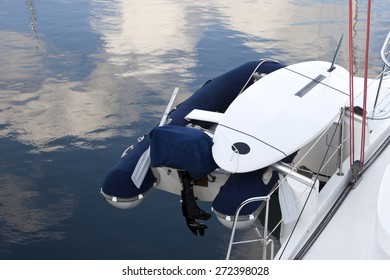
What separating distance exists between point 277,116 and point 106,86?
588 cm

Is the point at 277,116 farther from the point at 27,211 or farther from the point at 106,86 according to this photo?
the point at 106,86

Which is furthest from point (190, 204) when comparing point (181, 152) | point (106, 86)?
point (106, 86)

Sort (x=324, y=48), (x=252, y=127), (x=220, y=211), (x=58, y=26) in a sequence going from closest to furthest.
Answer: (x=220, y=211)
(x=252, y=127)
(x=324, y=48)
(x=58, y=26)

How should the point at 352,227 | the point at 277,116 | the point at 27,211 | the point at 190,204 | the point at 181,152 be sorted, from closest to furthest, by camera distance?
the point at 352,227 → the point at 181,152 → the point at 190,204 → the point at 277,116 → the point at 27,211

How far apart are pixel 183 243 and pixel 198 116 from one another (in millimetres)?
1612

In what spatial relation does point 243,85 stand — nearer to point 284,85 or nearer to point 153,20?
point 284,85

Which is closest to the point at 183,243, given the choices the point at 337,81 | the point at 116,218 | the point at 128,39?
the point at 116,218

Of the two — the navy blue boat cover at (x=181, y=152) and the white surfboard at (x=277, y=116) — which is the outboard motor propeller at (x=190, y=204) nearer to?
the navy blue boat cover at (x=181, y=152)

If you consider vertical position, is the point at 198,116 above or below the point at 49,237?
Answer: above

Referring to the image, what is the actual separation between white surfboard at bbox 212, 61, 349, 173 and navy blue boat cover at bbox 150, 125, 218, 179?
16 cm

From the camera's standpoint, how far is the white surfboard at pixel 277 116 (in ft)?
18.5

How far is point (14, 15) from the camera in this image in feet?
52.5

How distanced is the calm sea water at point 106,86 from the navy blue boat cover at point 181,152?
1.44 m

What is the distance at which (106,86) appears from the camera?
1123cm
